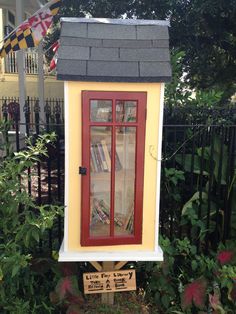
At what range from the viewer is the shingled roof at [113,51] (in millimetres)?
2400

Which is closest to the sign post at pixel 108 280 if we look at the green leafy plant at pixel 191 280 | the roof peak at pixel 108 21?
the green leafy plant at pixel 191 280

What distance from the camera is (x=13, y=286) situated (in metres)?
2.88

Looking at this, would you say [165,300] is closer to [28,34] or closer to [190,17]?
[28,34]

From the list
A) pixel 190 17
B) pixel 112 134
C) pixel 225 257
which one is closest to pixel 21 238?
pixel 112 134

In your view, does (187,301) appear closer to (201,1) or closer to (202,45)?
(201,1)

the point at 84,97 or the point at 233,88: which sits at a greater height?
the point at 233,88

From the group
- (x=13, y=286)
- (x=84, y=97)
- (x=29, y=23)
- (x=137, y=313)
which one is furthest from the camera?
(x=29, y=23)

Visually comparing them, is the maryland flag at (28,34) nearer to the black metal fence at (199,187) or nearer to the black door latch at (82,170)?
the black metal fence at (199,187)

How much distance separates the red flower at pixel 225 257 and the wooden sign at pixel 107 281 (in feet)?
2.52

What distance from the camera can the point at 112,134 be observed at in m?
2.56

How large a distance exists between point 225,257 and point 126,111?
1.57 meters

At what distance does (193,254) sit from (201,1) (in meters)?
7.06

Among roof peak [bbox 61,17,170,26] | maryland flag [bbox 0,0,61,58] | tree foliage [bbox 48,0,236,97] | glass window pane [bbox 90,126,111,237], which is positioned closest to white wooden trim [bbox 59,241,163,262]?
glass window pane [bbox 90,126,111,237]

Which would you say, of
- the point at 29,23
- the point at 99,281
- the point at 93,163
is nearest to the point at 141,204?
the point at 93,163
